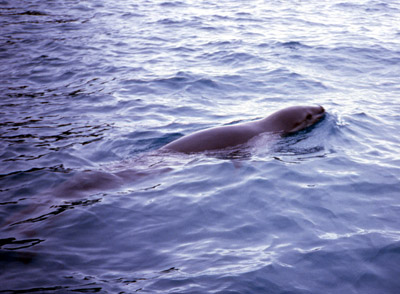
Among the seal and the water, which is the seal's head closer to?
the seal

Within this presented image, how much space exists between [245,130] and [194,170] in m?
1.35

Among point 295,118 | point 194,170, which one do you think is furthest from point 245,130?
point 194,170

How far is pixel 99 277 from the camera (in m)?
4.31

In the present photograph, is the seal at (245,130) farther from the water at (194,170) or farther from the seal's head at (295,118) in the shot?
the water at (194,170)

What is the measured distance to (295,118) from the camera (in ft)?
26.2

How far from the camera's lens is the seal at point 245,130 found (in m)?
7.08

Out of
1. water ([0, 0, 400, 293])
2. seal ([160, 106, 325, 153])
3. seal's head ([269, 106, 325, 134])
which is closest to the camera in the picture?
water ([0, 0, 400, 293])

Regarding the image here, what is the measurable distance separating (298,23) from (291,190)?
12.5 metres

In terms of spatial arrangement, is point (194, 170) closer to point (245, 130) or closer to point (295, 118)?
point (245, 130)

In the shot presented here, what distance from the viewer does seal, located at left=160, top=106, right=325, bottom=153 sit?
708 cm

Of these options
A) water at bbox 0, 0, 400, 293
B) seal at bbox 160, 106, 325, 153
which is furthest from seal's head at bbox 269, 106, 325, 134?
water at bbox 0, 0, 400, 293

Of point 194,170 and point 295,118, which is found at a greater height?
point 295,118

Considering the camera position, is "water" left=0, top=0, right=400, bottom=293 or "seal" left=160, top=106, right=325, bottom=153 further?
"seal" left=160, top=106, right=325, bottom=153

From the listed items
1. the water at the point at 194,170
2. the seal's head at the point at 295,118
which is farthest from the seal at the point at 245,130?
the water at the point at 194,170
